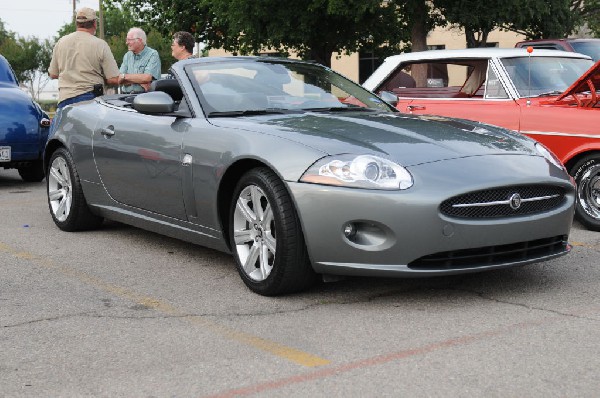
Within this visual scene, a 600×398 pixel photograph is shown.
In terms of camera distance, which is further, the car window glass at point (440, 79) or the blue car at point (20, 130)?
the blue car at point (20, 130)

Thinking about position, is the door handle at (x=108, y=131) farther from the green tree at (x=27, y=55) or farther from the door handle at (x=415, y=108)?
the green tree at (x=27, y=55)

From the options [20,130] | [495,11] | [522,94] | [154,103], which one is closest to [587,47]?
[495,11]

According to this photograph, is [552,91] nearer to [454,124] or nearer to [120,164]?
[454,124]

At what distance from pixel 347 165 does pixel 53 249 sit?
2.83 meters

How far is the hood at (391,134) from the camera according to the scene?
193 inches

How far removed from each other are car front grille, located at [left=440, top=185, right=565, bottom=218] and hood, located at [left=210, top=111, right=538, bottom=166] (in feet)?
0.92

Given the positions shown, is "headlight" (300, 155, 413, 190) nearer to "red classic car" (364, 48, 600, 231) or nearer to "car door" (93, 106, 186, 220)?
"car door" (93, 106, 186, 220)

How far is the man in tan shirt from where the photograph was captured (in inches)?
371

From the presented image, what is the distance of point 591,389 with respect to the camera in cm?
345

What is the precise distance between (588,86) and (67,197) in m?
4.28

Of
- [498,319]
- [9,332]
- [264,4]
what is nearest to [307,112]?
[498,319]

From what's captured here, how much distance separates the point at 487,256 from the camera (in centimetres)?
482

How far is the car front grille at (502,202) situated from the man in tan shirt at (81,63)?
5.57 metres

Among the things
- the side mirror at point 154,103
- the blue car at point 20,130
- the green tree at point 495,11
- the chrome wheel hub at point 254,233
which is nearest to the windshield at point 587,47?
the green tree at point 495,11
